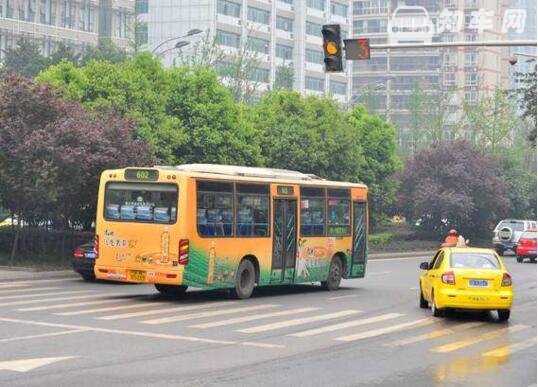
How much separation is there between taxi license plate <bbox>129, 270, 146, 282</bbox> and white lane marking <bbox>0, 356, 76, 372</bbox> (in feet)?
30.4

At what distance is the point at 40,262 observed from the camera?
112 feet

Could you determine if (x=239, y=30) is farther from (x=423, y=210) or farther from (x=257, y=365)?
(x=257, y=365)

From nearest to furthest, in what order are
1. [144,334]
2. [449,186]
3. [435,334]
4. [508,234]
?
[144,334] < [435,334] < [508,234] < [449,186]

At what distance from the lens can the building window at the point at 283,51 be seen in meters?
117

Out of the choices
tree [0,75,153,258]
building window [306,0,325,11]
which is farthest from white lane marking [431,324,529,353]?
building window [306,0,325,11]

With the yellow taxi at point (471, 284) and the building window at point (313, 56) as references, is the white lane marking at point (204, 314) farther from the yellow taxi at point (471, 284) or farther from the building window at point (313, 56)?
the building window at point (313, 56)

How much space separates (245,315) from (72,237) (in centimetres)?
1633

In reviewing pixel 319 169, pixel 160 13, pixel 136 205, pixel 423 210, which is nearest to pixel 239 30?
pixel 160 13

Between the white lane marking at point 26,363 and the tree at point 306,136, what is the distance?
1457 inches

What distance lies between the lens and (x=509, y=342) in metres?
18.5

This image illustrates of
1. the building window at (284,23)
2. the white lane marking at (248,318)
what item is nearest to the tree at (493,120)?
the building window at (284,23)

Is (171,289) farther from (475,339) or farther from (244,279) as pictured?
(475,339)

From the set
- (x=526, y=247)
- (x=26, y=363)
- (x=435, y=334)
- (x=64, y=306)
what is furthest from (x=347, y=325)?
(x=526, y=247)

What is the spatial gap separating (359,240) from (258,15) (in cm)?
8405
